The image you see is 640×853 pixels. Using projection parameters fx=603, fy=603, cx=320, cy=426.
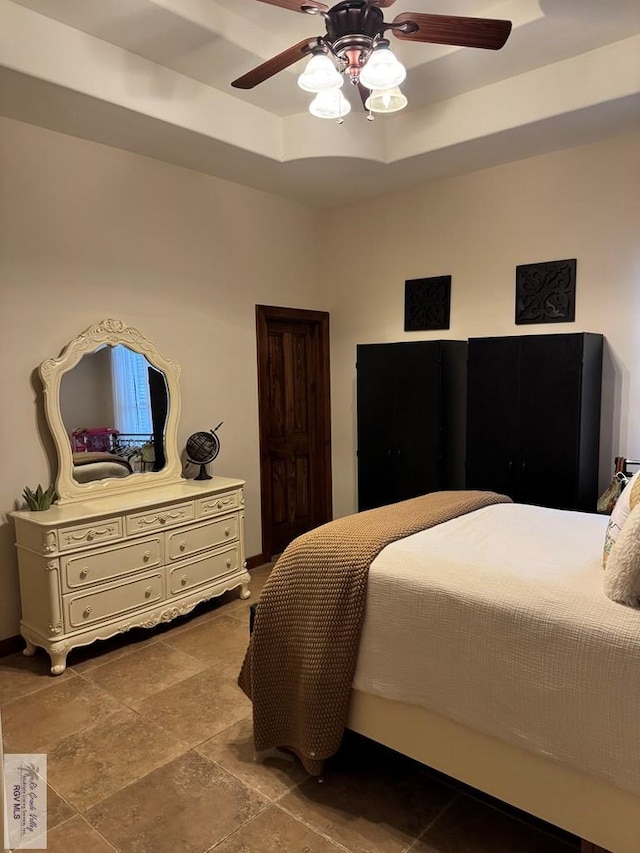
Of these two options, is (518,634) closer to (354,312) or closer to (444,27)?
(444,27)

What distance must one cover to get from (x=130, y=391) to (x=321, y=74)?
7.20ft

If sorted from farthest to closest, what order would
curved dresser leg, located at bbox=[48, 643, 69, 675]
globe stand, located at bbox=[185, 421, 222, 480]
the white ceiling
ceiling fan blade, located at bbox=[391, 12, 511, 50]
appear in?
globe stand, located at bbox=[185, 421, 222, 480]
curved dresser leg, located at bbox=[48, 643, 69, 675]
the white ceiling
ceiling fan blade, located at bbox=[391, 12, 511, 50]

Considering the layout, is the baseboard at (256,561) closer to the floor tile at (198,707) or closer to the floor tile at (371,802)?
the floor tile at (198,707)

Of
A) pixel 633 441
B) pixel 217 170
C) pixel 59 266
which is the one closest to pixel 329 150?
pixel 217 170

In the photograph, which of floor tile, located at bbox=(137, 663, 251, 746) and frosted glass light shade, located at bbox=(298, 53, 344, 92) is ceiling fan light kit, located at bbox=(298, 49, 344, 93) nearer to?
frosted glass light shade, located at bbox=(298, 53, 344, 92)

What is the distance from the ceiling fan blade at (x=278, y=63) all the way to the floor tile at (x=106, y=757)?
283 cm

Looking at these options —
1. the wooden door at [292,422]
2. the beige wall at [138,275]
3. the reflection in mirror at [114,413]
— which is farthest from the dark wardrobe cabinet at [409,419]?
the reflection in mirror at [114,413]

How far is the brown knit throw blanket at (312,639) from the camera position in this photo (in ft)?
6.87

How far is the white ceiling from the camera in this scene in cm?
281

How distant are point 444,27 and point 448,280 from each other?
2.27m

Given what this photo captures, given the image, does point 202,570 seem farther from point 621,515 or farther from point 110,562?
point 621,515

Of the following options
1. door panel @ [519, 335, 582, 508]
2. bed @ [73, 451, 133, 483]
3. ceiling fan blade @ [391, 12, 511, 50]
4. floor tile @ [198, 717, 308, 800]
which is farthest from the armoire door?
bed @ [73, 451, 133, 483]

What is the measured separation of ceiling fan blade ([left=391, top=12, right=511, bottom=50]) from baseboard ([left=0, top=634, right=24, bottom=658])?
3.48 metres

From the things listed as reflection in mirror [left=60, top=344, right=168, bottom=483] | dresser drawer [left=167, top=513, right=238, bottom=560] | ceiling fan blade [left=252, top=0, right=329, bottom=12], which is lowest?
dresser drawer [left=167, top=513, right=238, bottom=560]
